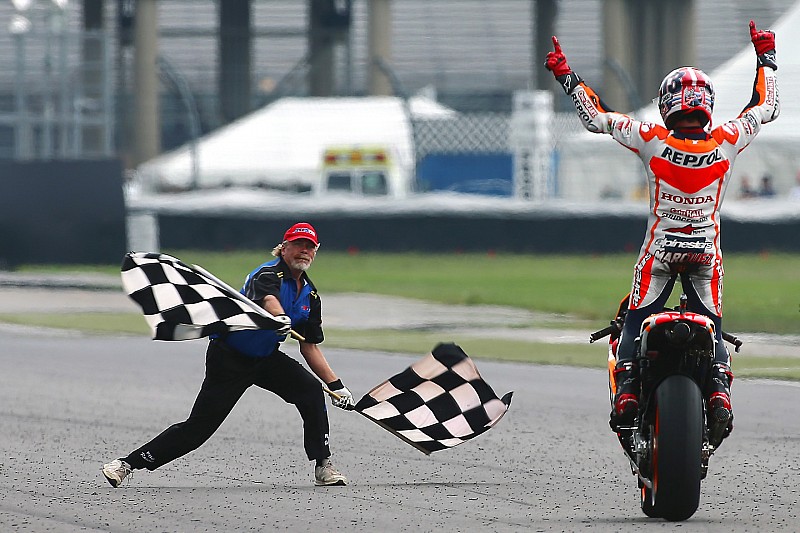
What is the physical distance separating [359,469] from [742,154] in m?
22.8

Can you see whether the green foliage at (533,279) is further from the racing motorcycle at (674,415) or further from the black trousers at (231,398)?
the racing motorcycle at (674,415)

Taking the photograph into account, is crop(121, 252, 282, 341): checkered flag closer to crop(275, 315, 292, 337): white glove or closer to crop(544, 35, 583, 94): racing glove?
crop(275, 315, 292, 337): white glove

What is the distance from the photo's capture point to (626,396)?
255 inches

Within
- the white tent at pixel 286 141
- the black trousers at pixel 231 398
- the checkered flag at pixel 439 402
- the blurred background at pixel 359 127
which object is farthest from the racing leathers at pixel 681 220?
the white tent at pixel 286 141

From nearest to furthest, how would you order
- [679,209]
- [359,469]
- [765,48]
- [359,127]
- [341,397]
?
[679,209]
[765,48]
[341,397]
[359,469]
[359,127]

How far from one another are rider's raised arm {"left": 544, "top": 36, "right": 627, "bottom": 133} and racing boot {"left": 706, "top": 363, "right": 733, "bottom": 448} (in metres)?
1.14

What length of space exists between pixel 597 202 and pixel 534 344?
1172cm

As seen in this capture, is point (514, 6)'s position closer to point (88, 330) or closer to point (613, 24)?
point (613, 24)

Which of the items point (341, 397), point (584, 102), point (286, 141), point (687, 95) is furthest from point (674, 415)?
point (286, 141)

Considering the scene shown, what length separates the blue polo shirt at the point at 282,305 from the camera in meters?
7.32

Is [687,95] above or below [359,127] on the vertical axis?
above

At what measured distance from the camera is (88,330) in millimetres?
17109

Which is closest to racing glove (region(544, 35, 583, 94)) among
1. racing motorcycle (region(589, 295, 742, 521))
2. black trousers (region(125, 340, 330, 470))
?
racing motorcycle (region(589, 295, 742, 521))

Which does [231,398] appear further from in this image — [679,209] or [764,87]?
[764,87]
